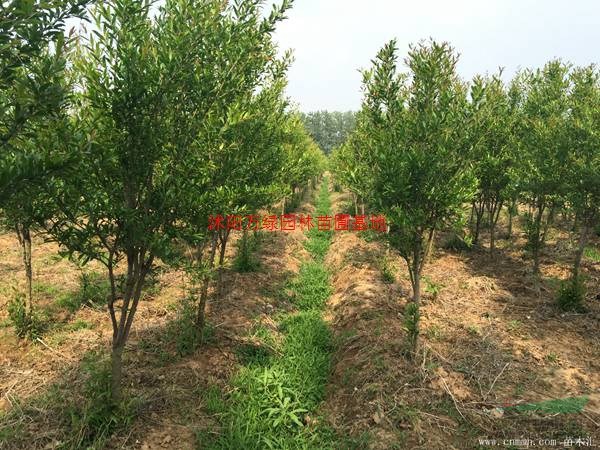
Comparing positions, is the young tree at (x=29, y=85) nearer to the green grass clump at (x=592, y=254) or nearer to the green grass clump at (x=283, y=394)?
the green grass clump at (x=283, y=394)

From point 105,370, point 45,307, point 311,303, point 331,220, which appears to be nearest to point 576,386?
point 311,303

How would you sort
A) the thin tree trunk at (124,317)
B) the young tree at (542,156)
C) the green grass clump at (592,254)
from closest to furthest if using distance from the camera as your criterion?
the thin tree trunk at (124,317) < the young tree at (542,156) < the green grass clump at (592,254)

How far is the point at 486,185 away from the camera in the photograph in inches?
547

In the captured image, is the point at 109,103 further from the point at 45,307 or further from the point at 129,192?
the point at 45,307

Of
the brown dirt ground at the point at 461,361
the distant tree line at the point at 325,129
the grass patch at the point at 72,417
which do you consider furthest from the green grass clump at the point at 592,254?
the distant tree line at the point at 325,129

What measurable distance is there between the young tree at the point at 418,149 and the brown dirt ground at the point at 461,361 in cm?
102

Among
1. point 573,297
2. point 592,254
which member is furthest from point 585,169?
point 592,254

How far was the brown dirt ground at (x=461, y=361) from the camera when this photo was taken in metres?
5.52

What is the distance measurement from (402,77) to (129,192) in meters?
5.52

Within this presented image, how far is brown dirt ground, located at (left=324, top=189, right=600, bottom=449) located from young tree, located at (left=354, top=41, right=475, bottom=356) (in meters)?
1.02

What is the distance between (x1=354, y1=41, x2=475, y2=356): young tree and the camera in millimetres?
6613

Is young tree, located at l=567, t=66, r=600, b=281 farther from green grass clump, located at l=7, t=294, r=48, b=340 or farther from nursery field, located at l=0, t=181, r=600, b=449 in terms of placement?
green grass clump, located at l=7, t=294, r=48, b=340

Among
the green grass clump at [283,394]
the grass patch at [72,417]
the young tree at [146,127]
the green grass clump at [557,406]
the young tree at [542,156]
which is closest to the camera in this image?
the young tree at [146,127]

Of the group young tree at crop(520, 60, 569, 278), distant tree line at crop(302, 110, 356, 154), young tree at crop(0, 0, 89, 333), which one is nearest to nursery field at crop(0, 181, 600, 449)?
young tree at crop(520, 60, 569, 278)
